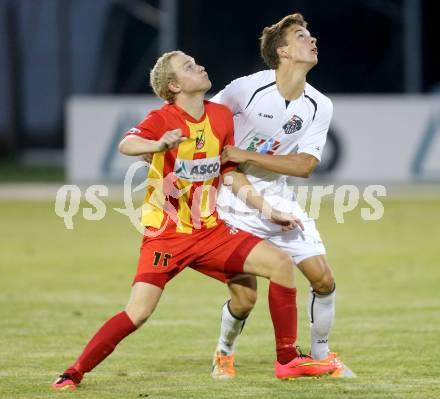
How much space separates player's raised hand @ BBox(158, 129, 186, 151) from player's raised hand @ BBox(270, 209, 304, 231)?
40.2 inches

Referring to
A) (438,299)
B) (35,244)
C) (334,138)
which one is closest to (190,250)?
(438,299)

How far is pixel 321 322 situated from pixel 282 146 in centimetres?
121

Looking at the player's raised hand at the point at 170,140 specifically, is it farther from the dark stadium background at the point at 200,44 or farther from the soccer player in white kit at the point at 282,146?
the dark stadium background at the point at 200,44

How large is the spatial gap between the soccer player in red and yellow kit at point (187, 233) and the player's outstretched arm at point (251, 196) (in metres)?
0.04

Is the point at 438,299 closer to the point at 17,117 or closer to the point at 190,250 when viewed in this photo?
the point at 190,250

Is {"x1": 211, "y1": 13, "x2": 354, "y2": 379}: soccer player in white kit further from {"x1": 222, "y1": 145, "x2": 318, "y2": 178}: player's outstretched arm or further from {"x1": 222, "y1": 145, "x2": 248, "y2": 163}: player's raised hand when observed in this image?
{"x1": 222, "y1": 145, "x2": 248, "y2": 163}: player's raised hand

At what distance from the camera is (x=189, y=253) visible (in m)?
7.99

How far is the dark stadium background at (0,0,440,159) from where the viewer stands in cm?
3362

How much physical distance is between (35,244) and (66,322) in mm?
6172

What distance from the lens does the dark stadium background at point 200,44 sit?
33.6 m

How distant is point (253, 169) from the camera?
28.1 feet

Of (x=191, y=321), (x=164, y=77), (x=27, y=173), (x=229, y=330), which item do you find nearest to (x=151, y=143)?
(x=164, y=77)

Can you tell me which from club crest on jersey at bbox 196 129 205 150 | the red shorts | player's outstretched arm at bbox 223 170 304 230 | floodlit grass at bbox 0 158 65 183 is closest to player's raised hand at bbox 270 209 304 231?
player's outstretched arm at bbox 223 170 304 230

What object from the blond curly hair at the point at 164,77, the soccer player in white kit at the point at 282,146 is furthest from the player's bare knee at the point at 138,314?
the blond curly hair at the point at 164,77
